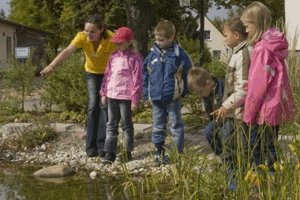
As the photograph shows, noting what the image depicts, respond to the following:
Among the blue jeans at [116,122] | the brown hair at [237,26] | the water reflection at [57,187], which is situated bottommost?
the water reflection at [57,187]

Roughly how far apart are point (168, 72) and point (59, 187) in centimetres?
159

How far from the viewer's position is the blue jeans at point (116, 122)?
6.63 metres

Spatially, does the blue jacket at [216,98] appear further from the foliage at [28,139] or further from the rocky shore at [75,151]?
the foliage at [28,139]

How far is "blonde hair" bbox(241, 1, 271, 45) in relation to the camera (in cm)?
425

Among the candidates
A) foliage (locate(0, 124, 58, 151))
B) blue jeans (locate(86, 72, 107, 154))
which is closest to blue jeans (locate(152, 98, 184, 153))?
blue jeans (locate(86, 72, 107, 154))

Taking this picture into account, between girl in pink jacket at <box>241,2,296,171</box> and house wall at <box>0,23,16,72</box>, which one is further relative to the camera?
house wall at <box>0,23,16,72</box>

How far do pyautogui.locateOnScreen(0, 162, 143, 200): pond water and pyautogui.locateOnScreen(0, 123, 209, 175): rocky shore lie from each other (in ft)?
1.18

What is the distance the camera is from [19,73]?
10.6 metres

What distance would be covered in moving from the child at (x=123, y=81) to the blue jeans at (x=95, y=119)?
0.31 m

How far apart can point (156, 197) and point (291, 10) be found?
25.9 ft

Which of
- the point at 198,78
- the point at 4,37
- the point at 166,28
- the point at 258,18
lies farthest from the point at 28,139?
the point at 4,37

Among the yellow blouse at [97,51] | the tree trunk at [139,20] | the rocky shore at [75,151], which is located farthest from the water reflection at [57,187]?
the tree trunk at [139,20]

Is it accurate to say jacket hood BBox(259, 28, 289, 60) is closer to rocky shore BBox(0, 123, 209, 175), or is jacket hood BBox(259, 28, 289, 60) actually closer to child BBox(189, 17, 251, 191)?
child BBox(189, 17, 251, 191)

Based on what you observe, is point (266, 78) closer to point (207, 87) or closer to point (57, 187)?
point (207, 87)
